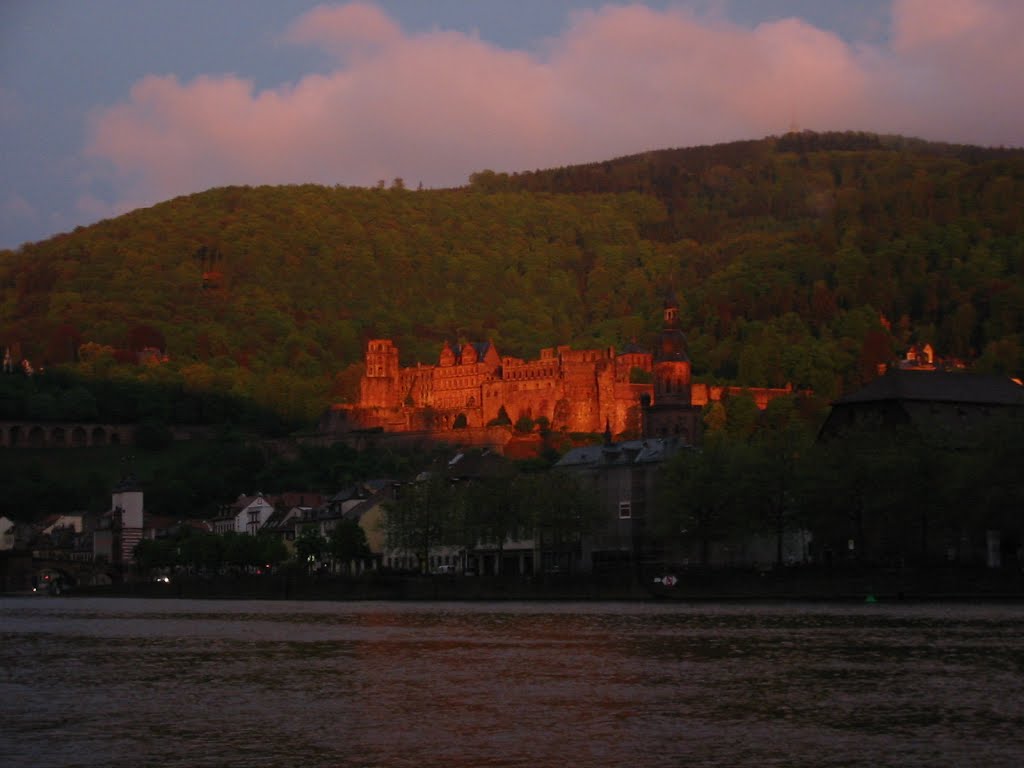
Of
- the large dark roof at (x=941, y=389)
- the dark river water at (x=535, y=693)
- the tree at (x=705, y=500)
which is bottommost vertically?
the dark river water at (x=535, y=693)

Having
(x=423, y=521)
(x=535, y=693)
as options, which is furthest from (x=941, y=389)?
(x=535, y=693)

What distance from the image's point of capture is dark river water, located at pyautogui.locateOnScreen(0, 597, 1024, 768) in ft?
100

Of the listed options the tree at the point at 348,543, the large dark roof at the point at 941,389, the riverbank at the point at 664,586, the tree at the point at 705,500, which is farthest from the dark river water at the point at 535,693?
the tree at the point at 348,543

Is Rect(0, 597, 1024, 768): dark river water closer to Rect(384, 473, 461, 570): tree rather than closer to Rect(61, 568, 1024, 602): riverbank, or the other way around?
Rect(61, 568, 1024, 602): riverbank

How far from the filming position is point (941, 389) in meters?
104

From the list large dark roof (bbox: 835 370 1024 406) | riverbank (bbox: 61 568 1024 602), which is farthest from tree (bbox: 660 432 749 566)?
large dark roof (bbox: 835 370 1024 406)

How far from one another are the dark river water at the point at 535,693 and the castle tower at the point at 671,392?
113 m

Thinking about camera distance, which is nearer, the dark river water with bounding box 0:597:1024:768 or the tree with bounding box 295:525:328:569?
the dark river water with bounding box 0:597:1024:768

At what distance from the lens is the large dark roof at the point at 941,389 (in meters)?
102

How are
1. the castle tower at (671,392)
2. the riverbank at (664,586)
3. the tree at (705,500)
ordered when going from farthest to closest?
1. the castle tower at (671,392)
2. the tree at (705,500)
3. the riverbank at (664,586)

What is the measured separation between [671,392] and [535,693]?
147865 millimetres

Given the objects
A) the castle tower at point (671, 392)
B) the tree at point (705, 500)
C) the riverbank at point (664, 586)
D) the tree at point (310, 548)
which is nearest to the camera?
the riverbank at point (664, 586)

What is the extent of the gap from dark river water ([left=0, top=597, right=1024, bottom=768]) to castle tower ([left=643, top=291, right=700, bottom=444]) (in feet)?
370

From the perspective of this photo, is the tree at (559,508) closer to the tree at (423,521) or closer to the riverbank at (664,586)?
the tree at (423,521)
